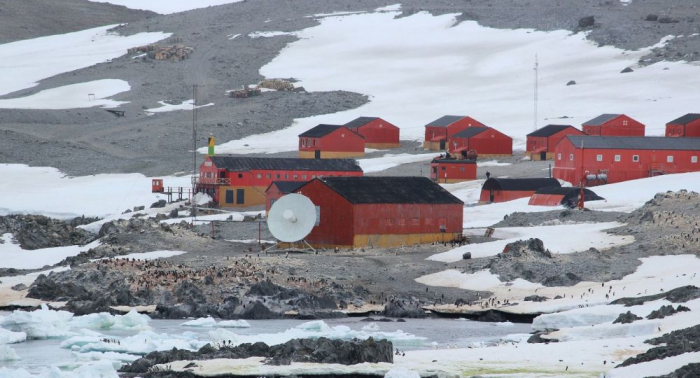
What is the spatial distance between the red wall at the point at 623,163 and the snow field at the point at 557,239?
836 inches

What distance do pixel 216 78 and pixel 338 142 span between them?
158 feet

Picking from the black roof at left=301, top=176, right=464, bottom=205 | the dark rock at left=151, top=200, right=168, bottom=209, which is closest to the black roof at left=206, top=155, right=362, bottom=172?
the dark rock at left=151, top=200, right=168, bottom=209

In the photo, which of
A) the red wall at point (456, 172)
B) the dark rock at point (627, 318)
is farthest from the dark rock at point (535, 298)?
the red wall at point (456, 172)

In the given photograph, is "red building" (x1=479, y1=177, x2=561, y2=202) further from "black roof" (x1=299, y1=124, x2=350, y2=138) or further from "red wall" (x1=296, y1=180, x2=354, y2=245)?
"black roof" (x1=299, y1=124, x2=350, y2=138)

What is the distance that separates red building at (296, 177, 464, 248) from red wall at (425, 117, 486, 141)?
48.7 metres

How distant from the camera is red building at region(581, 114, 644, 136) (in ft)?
328

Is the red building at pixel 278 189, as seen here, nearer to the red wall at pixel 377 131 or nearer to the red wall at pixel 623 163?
the red wall at pixel 623 163

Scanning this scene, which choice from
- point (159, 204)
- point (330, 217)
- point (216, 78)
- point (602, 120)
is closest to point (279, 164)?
point (159, 204)

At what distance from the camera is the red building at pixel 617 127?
9994 centimetres

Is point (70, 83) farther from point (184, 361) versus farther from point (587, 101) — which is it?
point (184, 361)

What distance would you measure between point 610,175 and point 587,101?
45.8 meters

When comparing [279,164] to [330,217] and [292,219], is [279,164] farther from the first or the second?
[292,219]

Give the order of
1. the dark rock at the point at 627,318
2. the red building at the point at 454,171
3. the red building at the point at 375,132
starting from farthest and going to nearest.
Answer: the red building at the point at 375,132 < the red building at the point at 454,171 < the dark rock at the point at 627,318

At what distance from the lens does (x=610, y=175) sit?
80.4 m
